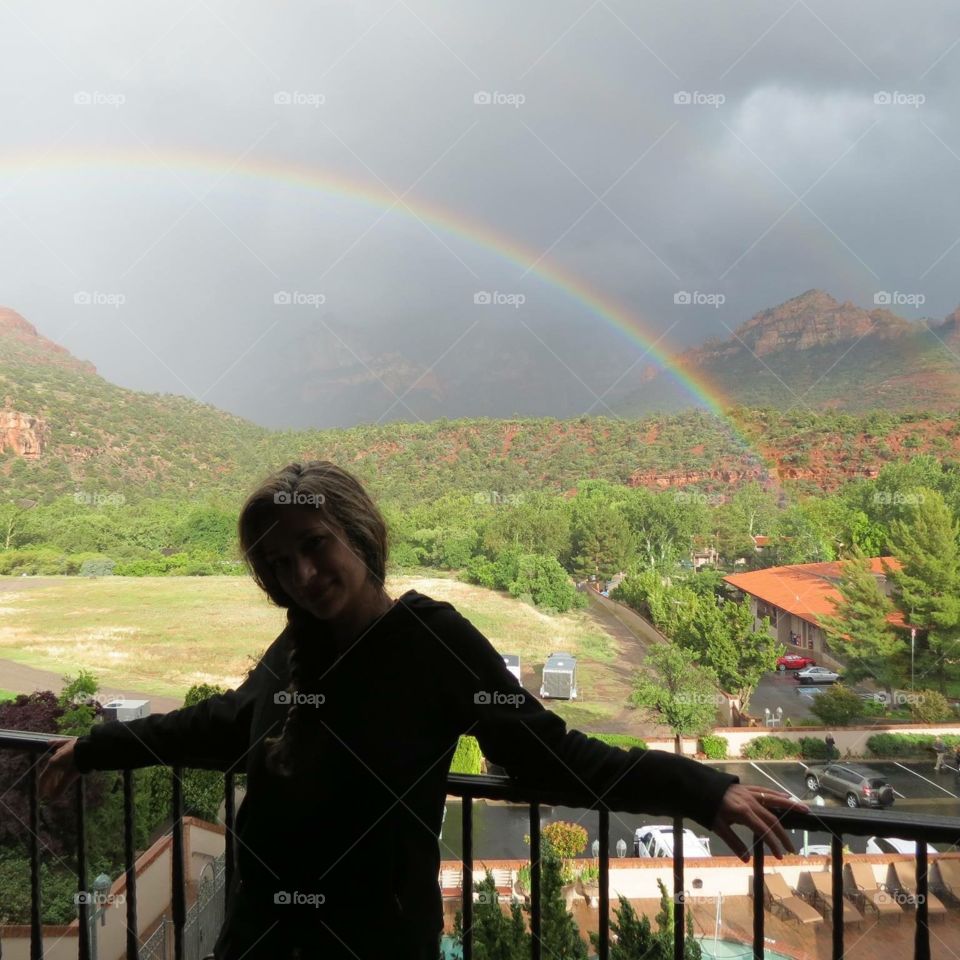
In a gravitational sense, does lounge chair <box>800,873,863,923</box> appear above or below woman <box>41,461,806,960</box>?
below

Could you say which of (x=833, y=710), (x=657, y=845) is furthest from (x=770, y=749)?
(x=657, y=845)

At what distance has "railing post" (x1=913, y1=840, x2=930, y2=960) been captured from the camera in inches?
34.6

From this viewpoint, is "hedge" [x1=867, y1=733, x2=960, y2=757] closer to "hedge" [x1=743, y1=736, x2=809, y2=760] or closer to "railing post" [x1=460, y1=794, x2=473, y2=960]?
"hedge" [x1=743, y1=736, x2=809, y2=760]

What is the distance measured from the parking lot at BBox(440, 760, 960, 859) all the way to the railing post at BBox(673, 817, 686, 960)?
53.0ft

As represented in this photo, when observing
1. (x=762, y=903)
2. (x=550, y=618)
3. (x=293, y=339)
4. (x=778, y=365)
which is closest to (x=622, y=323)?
(x=778, y=365)

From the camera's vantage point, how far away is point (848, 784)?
75.9 feet

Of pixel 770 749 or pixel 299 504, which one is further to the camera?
pixel 770 749

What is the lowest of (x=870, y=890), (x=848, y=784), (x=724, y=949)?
(x=848, y=784)

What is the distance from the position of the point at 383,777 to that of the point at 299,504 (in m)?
0.34
